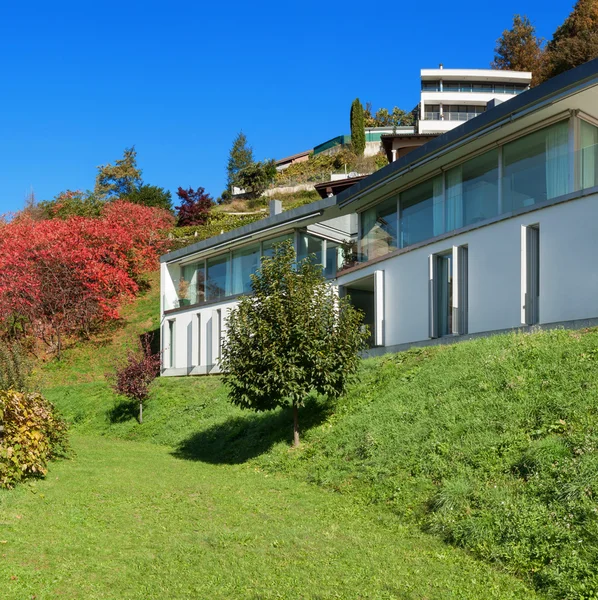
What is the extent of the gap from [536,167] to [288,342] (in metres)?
6.79

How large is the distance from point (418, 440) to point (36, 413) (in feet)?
21.8

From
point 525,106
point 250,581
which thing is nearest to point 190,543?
point 250,581

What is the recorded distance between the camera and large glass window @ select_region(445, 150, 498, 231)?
58.0 ft

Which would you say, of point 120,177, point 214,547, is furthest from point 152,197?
point 214,547

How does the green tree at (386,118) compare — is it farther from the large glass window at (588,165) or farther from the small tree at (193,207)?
the large glass window at (588,165)

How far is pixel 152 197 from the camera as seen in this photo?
2399 inches

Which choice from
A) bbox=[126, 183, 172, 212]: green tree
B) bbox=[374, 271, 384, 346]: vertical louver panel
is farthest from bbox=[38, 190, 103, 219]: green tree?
bbox=[374, 271, 384, 346]: vertical louver panel

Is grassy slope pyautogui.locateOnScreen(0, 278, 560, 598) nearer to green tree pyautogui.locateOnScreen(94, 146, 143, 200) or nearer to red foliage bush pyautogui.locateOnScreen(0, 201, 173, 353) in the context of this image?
red foliage bush pyautogui.locateOnScreen(0, 201, 173, 353)

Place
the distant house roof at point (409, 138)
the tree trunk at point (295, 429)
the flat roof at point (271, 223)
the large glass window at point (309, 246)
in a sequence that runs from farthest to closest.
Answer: the distant house roof at point (409, 138) < the large glass window at point (309, 246) < the flat roof at point (271, 223) < the tree trunk at point (295, 429)

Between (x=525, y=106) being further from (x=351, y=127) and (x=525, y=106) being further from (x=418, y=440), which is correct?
(x=351, y=127)

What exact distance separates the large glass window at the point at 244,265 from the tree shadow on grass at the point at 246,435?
27.9 ft

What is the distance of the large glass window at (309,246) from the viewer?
81.5 feet

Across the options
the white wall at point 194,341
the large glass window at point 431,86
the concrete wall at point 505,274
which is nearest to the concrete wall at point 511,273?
the concrete wall at point 505,274

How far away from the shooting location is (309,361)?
48.7 ft
